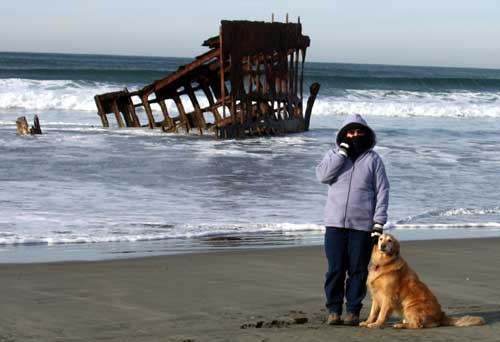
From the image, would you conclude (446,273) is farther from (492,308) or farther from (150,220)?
(150,220)

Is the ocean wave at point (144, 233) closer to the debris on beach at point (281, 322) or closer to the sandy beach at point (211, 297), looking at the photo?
the sandy beach at point (211, 297)

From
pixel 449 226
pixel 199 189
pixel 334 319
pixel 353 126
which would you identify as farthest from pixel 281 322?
pixel 199 189

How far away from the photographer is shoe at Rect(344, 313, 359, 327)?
6.03 meters

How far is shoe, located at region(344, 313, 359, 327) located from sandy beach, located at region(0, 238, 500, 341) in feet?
0.37

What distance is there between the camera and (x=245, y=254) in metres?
8.93

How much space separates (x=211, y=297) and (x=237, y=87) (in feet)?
56.5

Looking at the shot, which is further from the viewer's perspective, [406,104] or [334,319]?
[406,104]

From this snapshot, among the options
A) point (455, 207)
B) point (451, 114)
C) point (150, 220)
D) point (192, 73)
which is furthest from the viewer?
point (451, 114)

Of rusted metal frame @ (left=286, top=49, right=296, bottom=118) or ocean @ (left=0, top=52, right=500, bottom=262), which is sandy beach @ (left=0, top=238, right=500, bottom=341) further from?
rusted metal frame @ (left=286, top=49, right=296, bottom=118)

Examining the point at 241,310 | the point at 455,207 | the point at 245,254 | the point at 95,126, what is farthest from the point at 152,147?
the point at 241,310

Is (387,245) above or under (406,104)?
above

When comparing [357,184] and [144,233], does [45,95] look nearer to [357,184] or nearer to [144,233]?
[144,233]

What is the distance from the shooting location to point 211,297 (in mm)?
6898

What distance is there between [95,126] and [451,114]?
20502 millimetres
